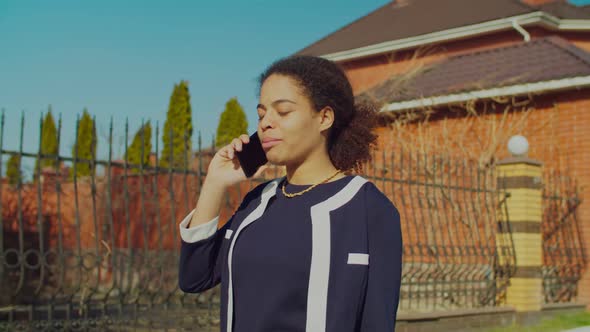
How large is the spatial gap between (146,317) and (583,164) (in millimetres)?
7471

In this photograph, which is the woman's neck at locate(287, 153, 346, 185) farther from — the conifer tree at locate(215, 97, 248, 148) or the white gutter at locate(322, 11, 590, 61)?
the conifer tree at locate(215, 97, 248, 148)

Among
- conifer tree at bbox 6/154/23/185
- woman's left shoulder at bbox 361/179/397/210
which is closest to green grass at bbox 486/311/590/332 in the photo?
conifer tree at bbox 6/154/23/185

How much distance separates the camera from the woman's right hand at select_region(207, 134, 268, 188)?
2.15 m

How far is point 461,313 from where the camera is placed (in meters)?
7.34

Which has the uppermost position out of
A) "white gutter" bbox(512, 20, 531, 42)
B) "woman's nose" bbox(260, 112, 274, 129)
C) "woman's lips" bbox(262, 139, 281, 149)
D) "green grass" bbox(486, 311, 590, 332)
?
"white gutter" bbox(512, 20, 531, 42)

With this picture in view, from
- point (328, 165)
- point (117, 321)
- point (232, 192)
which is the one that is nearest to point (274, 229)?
point (328, 165)

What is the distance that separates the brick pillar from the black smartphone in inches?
267

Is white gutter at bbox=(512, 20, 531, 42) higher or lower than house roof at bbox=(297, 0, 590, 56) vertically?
lower

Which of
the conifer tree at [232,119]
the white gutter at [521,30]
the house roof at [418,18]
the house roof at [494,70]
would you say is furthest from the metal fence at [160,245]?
the conifer tree at [232,119]

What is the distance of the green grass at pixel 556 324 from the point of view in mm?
7741

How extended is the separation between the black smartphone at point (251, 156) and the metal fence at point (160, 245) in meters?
2.37

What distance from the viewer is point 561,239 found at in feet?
32.6

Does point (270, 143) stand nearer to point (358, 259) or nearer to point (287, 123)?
point (287, 123)

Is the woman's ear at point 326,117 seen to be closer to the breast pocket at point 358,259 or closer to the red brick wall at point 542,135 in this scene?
the breast pocket at point 358,259
